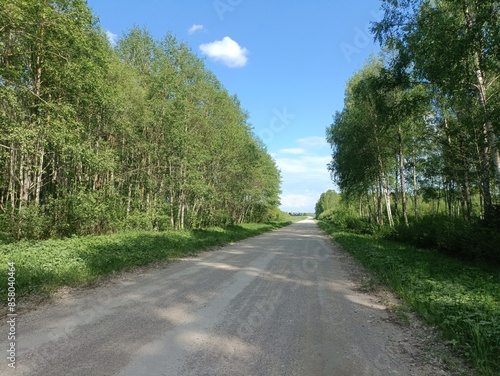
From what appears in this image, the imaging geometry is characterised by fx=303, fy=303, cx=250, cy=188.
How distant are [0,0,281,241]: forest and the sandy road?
24.5 feet

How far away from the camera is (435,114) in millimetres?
19281

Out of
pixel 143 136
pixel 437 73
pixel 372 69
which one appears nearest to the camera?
pixel 437 73

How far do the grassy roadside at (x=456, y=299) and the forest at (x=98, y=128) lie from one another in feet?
39.5

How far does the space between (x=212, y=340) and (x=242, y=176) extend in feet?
95.6

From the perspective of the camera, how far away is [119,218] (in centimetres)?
1745

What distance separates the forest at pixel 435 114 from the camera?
31.8ft

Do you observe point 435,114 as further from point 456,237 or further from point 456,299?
point 456,299

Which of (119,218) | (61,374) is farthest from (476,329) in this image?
(119,218)

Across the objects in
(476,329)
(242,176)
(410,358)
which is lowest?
(410,358)

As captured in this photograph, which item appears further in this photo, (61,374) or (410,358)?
(410,358)

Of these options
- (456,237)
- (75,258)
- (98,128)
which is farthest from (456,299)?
(98,128)

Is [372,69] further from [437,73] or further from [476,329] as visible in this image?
[476,329]

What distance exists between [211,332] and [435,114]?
2043 centimetres

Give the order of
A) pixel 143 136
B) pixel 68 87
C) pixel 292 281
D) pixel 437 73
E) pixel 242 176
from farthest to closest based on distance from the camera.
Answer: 1. pixel 242 176
2. pixel 143 136
3. pixel 68 87
4. pixel 437 73
5. pixel 292 281
